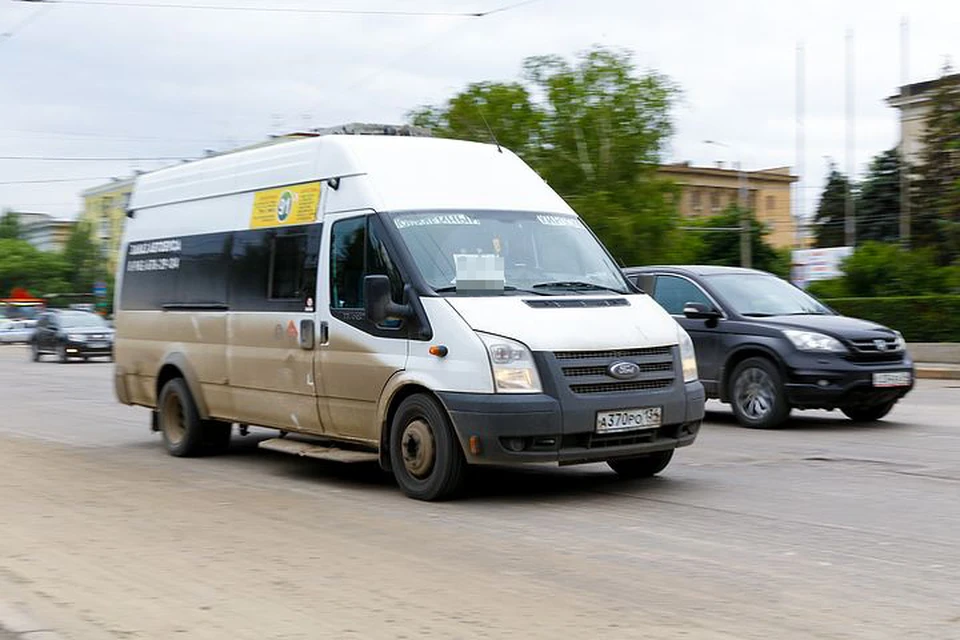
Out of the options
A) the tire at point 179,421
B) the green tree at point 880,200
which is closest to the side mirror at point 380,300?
the tire at point 179,421

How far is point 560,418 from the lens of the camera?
26.8ft

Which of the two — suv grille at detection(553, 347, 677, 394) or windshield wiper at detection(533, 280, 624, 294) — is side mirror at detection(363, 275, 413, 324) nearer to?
windshield wiper at detection(533, 280, 624, 294)

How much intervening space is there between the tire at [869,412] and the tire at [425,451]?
626 cm

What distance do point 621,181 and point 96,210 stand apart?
101 m

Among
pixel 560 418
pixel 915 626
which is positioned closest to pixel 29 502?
pixel 560 418

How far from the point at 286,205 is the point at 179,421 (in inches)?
113

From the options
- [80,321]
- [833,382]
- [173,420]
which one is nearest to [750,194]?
[80,321]

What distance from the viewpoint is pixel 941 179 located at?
50.3 metres

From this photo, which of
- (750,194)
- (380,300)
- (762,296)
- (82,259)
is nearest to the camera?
(380,300)

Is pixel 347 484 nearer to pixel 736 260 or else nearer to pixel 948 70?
pixel 948 70

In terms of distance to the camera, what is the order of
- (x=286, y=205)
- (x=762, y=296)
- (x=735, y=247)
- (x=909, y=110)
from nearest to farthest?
(x=286, y=205), (x=762, y=296), (x=735, y=247), (x=909, y=110)

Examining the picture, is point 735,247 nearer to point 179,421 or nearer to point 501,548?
point 179,421

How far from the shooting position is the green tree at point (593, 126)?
44.6 meters

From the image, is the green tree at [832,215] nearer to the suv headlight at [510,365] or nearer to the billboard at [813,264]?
the billboard at [813,264]
